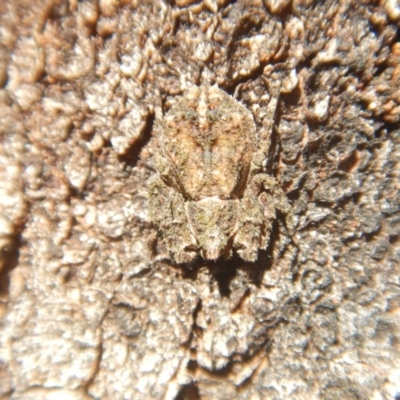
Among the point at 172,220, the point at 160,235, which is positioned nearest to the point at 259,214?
the point at 172,220

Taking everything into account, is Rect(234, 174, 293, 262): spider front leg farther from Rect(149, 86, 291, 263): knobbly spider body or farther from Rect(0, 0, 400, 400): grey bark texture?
Rect(0, 0, 400, 400): grey bark texture

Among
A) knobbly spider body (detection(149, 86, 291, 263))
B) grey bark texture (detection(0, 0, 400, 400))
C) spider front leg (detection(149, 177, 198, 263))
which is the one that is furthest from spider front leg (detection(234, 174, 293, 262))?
spider front leg (detection(149, 177, 198, 263))

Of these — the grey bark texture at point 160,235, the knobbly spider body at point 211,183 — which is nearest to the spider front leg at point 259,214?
the knobbly spider body at point 211,183

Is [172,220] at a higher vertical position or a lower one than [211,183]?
lower

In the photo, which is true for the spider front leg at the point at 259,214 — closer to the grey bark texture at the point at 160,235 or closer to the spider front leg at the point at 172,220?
the grey bark texture at the point at 160,235

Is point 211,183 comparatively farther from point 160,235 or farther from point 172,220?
point 160,235
